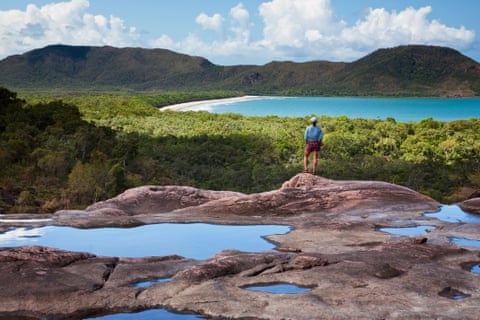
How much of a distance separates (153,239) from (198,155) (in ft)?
165

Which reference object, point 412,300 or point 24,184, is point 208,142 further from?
point 412,300

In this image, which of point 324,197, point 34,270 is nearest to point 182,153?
point 324,197

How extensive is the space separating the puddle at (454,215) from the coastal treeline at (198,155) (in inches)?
778

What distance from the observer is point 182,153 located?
65.5 m

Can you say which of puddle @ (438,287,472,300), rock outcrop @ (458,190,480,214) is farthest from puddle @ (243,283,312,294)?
rock outcrop @ (458,190,480,214)

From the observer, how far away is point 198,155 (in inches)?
2554

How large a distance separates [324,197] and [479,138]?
2754 inches

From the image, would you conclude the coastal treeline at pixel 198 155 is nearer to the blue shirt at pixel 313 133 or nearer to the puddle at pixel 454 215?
the blue shirt at pixel 313 133

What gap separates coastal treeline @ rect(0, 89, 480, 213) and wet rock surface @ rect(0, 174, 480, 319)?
21.3 metres

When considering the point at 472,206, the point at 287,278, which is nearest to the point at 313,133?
the point at 472,206

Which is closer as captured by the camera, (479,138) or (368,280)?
(368,280)

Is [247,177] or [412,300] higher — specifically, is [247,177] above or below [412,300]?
below

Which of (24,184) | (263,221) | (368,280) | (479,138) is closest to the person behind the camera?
(368,280)

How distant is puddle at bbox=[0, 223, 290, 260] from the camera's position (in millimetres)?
13469
